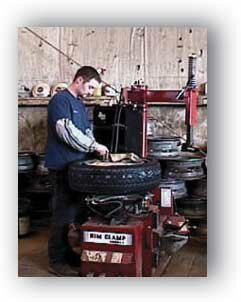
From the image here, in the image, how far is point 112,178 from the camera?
2.37 metres

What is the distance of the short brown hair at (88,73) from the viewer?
2.42m

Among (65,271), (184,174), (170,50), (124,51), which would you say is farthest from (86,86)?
(65,271)

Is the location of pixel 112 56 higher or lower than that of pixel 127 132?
higher

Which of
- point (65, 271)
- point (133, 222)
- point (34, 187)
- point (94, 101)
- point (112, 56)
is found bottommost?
point (65, 271)

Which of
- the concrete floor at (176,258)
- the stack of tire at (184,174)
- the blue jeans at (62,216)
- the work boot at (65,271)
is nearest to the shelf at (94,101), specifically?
the stack of tire at (184,174)

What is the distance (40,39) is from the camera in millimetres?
2412

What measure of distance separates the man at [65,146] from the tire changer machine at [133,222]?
0.04 m

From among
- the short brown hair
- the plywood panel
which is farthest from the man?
the plywood panel

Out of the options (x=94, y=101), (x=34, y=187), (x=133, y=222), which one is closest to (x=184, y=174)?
(x=133, y=222)

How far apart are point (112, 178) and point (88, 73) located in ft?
1.17

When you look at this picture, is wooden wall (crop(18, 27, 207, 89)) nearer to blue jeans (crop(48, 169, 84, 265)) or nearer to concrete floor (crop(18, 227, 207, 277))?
blue jeans (crop(48, 169, 84, 265))

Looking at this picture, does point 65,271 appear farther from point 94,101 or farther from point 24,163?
point 94,101

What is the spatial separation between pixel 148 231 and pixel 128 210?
0.10 meters

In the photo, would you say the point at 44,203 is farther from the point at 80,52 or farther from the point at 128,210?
the point at 80,52
